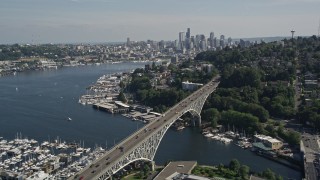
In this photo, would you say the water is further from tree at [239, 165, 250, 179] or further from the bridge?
tree at [239, 165, 250, 179]

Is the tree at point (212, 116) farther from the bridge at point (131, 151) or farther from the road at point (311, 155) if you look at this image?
the road at point (311, 155)

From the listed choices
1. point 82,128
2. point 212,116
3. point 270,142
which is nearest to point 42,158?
point 82,128

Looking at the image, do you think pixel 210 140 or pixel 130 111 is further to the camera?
pixel 130 111

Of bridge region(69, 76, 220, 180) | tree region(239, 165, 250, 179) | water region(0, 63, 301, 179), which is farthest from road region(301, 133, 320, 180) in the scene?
bridge region(69, 76, 220, 180)

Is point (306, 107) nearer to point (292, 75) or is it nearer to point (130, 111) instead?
point (292, 75)

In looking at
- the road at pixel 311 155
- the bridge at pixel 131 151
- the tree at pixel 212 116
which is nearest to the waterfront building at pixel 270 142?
the road at pixel 311 155

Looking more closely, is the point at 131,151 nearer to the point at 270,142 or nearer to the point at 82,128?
the point at 270,142

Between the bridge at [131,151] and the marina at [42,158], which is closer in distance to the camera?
the bridge at [131,151]

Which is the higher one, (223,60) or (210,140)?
(223,60)

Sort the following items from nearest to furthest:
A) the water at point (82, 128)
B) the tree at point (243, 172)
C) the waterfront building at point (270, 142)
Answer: the tree at point (243, 172) → the water at point (82, 128) → the waterfront building at point (270, 142)

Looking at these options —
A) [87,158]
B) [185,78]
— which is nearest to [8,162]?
[87,158]
